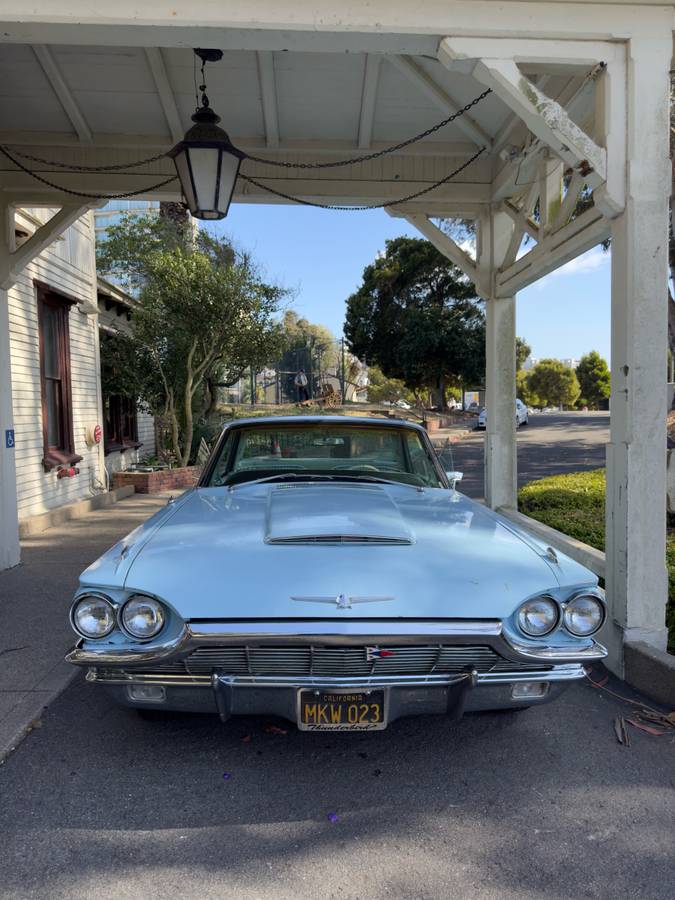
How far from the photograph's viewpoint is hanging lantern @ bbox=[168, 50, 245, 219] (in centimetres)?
486

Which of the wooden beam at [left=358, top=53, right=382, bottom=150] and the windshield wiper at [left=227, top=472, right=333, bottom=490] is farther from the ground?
the wooden beam at [left=358, top=53, right=382, bottom=150]

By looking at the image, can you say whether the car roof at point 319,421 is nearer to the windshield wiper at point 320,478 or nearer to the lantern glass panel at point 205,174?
the windshield wiper at point 320,478

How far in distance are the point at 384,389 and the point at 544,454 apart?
2719 centimetres

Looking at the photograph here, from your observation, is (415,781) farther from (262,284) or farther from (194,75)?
(262,284)

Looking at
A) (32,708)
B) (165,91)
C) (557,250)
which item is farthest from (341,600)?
(165,91)

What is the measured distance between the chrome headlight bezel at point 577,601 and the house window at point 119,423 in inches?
434

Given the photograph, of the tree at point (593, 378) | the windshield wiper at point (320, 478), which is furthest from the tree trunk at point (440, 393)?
the tree at point (593, 378)

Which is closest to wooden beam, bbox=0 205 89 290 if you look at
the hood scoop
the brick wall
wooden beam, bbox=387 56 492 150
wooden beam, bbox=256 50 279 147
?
wooden beam, bbox=256 50 279 147

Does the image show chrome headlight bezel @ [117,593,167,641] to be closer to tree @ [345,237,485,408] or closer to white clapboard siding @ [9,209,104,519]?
white clapboard siding @ [9,209,104,519]

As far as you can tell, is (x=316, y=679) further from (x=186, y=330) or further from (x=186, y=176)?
(x=186, y=330)

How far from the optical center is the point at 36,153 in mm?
6375

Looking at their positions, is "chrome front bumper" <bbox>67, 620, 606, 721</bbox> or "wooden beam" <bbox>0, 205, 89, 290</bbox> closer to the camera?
"chrome front bumper" <bbox>67, 620, 606, 721</bbox>

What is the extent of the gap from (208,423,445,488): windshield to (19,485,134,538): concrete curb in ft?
15.3

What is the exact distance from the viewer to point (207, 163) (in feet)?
16.1
